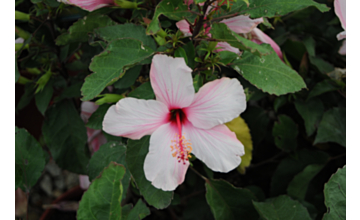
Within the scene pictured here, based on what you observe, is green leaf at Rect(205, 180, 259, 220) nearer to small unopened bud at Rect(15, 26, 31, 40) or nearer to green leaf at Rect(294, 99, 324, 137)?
green leaf at Rect(294, 99, 324, 137)

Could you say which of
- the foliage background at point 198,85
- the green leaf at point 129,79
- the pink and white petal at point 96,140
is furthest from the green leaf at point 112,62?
the pink and white petal at point 96,140

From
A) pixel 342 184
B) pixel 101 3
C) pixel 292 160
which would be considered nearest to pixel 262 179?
pixel 292 160

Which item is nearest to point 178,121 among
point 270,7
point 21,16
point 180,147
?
point 180,147

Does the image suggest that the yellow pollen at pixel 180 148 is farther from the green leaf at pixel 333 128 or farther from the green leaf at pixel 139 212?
the green leaf at pixel 333 128

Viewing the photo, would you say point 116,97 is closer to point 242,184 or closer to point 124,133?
point 124,133

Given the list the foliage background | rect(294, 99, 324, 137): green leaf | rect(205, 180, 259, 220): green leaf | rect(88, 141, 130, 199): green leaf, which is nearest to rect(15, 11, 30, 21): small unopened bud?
the foliage background
